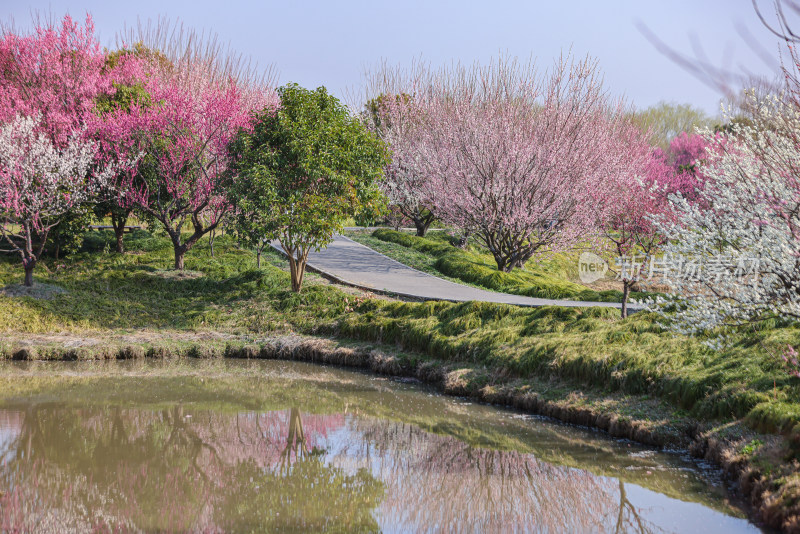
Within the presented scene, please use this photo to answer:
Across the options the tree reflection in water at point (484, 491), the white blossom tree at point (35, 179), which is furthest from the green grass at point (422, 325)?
the tree reflection in water at point (484, 491)

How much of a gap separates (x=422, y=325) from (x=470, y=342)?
5.70 feet

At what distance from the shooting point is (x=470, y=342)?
Answer: 14.6 metres

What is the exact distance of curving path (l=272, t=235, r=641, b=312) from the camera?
1986 centimetres

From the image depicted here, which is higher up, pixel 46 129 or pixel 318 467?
pixel 46 129

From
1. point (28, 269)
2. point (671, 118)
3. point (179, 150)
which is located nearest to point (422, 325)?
point (179, 150)

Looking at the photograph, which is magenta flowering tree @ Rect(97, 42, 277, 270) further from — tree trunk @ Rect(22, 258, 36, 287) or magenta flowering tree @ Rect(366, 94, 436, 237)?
magenta flowering tree @ Rect(366, 94, 436, 237)

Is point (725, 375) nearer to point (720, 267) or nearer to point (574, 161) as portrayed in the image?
point (720, 267)

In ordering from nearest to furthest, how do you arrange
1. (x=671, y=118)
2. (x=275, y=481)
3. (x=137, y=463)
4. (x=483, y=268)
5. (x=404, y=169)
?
(x=275, y=481), (x=137, y=463), (x=483, y=268), (x=404, y=169), (x=671, y=118)

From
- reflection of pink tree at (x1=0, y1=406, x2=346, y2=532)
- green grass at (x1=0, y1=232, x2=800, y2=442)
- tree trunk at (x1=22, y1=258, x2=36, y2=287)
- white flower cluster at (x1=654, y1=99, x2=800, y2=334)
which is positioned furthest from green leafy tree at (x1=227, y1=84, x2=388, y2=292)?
white flower cluster at (x1=654, y1=99, x2=800, y2=334)

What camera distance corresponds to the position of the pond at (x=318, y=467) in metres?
7.42

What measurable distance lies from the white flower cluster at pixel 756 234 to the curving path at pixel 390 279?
332 inches

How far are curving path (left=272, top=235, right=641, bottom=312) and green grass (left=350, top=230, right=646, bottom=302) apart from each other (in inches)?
26.6

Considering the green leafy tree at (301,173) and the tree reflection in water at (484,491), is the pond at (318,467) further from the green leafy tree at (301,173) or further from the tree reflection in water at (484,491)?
the green leafy tree at (301,173)

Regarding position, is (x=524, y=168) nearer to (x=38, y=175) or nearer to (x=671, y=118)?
(x=38, y=175)
